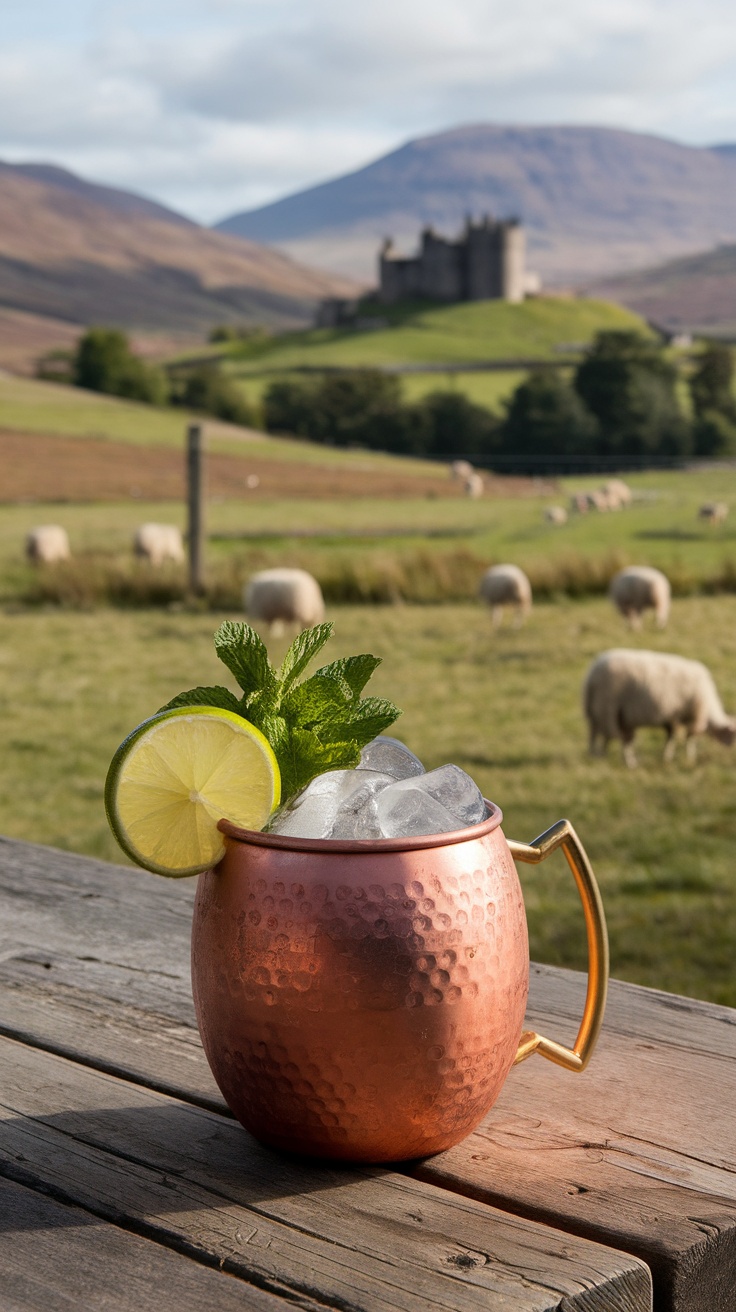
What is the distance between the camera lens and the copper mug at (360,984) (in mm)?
952

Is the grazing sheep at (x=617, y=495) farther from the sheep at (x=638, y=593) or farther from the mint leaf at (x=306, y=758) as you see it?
the mint leaf at (x=306, y=758)

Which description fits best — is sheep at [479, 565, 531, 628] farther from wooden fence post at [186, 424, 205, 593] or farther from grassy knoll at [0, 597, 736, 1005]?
wooden fence post at [186, 424, 205, 593]

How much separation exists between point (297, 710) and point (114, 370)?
72946 millimetres

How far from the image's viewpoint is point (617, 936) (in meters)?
5.31

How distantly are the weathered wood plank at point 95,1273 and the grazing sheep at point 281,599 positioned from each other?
13729mm

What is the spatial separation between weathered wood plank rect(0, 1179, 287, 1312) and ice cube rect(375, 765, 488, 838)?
0.35m

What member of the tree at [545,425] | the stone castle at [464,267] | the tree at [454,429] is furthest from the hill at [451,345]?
the tree at [545,425]

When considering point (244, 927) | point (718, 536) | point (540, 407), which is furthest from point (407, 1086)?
point (540, 407)

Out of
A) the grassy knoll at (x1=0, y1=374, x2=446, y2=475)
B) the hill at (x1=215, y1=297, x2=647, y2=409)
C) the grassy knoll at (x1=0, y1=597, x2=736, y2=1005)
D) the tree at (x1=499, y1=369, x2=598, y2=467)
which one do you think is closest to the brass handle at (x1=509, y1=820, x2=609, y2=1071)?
the grassy knoll at (x1=0, y1=597, x2=736, y2=1005)

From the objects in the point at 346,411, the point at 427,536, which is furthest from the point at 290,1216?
the point at 346,411

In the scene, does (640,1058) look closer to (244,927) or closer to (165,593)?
(244,927)

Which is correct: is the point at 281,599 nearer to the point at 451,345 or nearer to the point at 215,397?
the point at 215,397

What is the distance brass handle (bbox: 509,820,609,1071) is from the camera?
3.59ft

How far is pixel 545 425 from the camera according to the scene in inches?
2301
